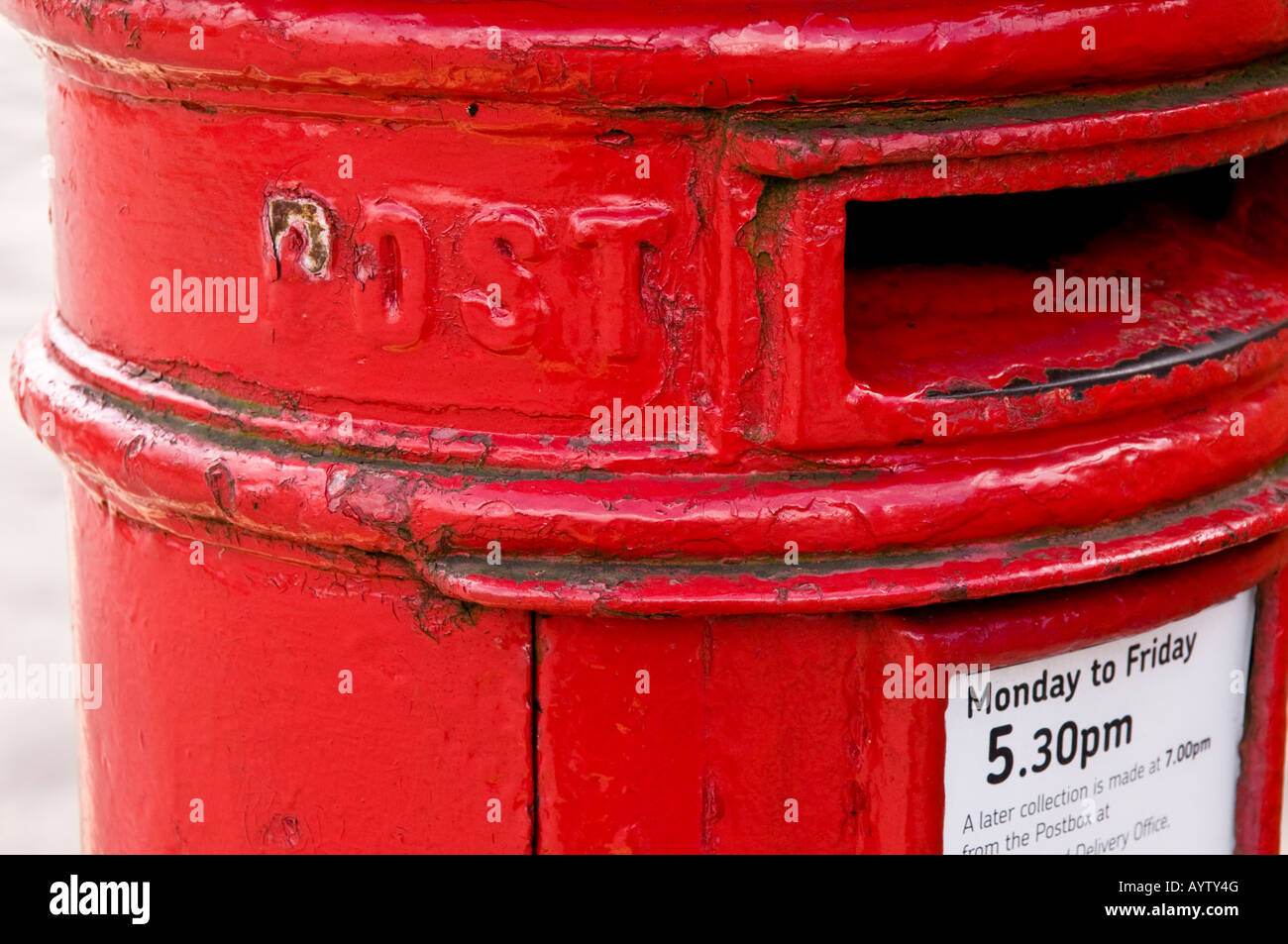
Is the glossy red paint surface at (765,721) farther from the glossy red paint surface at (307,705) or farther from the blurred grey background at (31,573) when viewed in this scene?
the blurred grey background at (31,573)

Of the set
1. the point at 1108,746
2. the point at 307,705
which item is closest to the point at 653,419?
the point at 307,705

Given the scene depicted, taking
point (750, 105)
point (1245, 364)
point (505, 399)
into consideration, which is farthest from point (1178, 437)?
point (505, 399)

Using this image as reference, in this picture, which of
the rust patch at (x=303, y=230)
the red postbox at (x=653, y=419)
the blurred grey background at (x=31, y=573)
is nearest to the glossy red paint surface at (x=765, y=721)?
the red postbox at (x=653, y=419)

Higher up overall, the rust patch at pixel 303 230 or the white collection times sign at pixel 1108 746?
the rust patch at pixel 303 230

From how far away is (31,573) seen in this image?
152 inches

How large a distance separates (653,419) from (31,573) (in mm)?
2770

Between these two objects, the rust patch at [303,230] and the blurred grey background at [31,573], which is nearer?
the rust patch at [303,230]

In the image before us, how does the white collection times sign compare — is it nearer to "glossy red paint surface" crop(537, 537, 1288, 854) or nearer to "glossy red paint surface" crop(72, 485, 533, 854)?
"glossy red paint surface" crop(537, 537, 1288, 854)

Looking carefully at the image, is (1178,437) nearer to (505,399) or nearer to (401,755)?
(505,399)

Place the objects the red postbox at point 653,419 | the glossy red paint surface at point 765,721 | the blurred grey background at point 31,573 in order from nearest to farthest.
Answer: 1. the red postbox at point 653,419
2. the glossy red paint surface at point 765,721
3. the blurred grey background at point 31,573

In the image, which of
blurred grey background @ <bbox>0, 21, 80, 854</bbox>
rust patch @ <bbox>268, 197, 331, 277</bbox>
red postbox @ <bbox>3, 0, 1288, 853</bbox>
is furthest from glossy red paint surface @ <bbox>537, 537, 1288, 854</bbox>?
blurred grey background @ <bbox>0, 21, 80, 854</bbox>

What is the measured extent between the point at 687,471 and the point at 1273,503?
59 cm

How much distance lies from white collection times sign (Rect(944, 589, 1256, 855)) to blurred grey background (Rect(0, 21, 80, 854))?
1358 millimetres

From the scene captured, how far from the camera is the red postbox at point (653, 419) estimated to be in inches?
55.3
